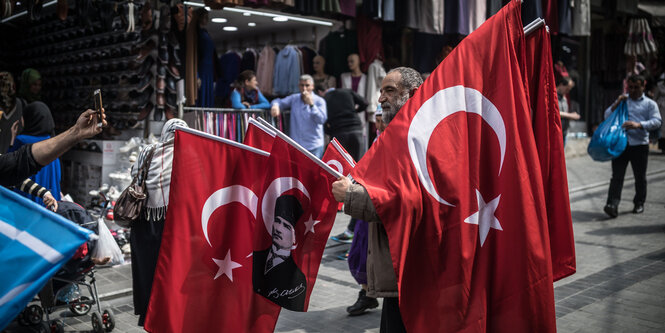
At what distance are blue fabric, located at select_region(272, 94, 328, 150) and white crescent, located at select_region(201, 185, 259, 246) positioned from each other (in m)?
5.72

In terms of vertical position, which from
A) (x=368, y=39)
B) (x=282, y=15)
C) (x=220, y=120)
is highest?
(x=282, y=15)

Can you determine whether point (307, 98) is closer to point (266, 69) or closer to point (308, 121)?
point (308, 121)

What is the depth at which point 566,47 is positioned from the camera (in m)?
16.6

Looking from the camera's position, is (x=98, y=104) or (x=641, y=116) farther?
(x=641, y=116)

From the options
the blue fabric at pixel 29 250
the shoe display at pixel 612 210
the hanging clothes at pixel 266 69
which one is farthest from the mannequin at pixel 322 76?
the blue fabric at pixel 29 250

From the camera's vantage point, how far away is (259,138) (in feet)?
13.3

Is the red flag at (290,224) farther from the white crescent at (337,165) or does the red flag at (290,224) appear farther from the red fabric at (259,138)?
the white crescent at (337,165)

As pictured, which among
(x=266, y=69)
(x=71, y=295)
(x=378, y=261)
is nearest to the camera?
(x=378, y=261)

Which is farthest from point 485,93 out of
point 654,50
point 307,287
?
point 654,50

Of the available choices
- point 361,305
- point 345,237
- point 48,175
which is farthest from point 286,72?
point 361,305

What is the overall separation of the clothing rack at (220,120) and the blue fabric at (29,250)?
21.1 feet

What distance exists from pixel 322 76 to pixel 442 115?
30.7ft

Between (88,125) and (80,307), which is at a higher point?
(88,125)

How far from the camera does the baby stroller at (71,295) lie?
4.92 m
